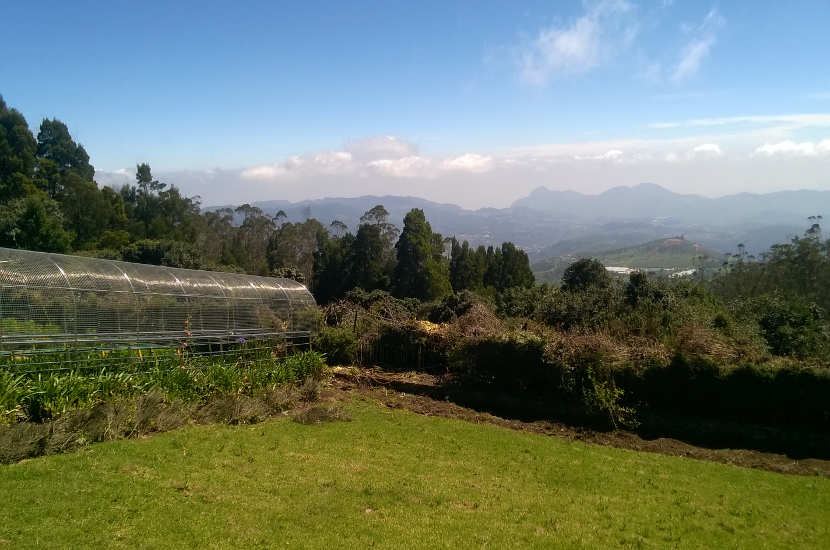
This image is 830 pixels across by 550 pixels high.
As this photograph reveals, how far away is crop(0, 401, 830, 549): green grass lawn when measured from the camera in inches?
193

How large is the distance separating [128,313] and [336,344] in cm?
565

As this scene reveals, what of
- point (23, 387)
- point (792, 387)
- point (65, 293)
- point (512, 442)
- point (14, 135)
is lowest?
point (512, 442)

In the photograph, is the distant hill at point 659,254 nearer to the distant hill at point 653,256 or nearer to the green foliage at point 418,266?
the distant hill at point 653,256

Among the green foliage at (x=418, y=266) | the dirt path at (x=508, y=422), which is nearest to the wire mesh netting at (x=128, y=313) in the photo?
the dirt path at (x=508, y=422)

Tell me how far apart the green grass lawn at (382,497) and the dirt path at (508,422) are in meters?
0.57

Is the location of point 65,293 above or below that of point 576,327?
above

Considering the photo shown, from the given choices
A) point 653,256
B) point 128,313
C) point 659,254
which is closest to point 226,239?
point 128,313

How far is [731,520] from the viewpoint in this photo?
6.07 m

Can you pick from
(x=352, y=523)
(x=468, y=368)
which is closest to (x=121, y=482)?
(x=352, y=523)

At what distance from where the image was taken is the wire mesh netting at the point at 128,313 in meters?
8.86

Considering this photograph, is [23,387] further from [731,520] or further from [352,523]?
[731,520]

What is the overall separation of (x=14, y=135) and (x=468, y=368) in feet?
207

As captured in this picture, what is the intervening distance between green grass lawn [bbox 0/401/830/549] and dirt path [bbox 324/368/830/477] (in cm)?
57

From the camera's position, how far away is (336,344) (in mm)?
14703
